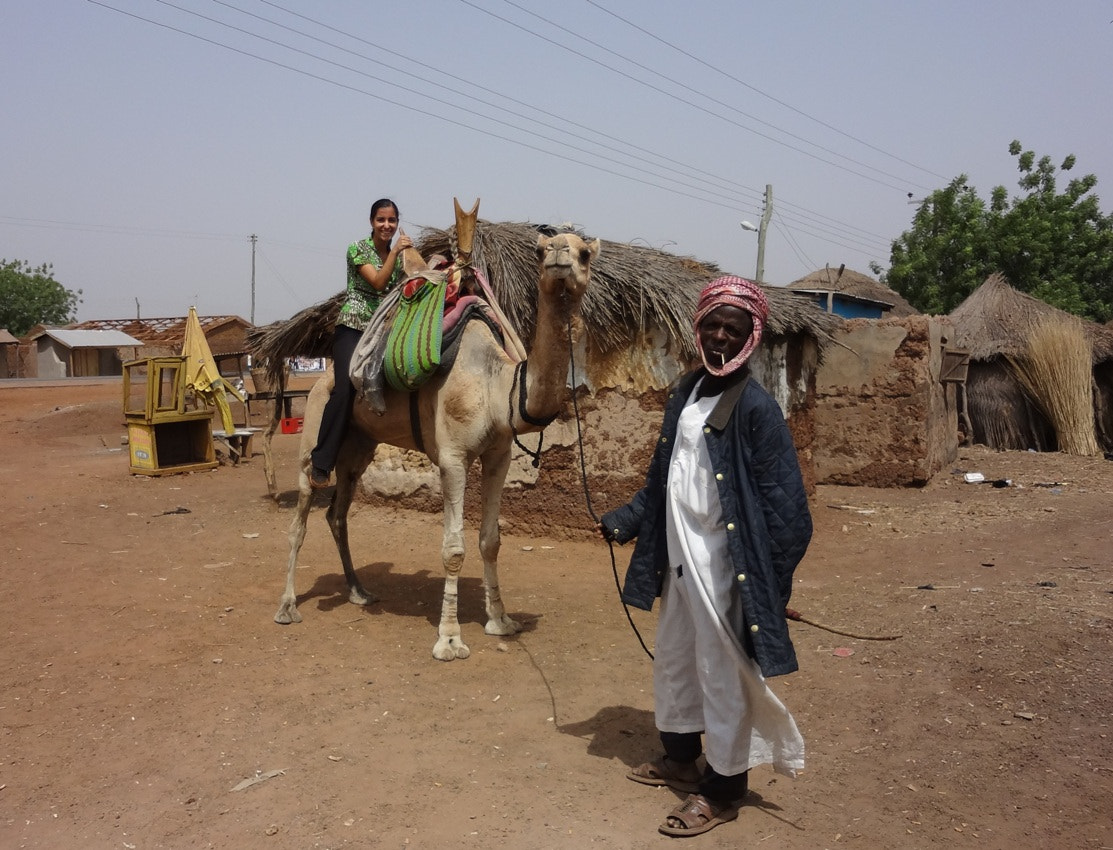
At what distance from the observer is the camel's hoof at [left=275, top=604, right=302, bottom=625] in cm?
587

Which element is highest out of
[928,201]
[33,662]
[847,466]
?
[928,201]

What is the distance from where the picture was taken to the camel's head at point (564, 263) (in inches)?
173

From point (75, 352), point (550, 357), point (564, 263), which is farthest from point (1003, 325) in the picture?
point (75, 352)

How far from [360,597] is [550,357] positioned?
2.68 metres

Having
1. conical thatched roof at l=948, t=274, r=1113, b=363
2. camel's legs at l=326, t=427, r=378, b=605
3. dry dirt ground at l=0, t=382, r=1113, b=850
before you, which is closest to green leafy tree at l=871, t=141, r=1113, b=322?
conical thatched roof at l=948, t=274, r=1113, b=363

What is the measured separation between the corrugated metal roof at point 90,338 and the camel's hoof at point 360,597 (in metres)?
37.0

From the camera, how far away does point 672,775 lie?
3.66m

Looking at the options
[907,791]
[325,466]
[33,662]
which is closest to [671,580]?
[907,791]

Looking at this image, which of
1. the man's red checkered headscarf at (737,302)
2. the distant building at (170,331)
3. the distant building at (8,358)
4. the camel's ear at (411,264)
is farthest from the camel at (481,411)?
the distant building at (8,358)

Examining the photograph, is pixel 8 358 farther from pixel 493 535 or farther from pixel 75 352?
pixel 493 535

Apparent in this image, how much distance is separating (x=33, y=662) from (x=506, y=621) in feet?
9.04

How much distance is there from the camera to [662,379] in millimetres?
7648

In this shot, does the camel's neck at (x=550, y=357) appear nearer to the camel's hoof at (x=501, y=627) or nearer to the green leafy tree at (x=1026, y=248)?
the camel's hoof at (x=501, y=627)

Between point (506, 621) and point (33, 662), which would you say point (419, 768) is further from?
point (33, 662)
